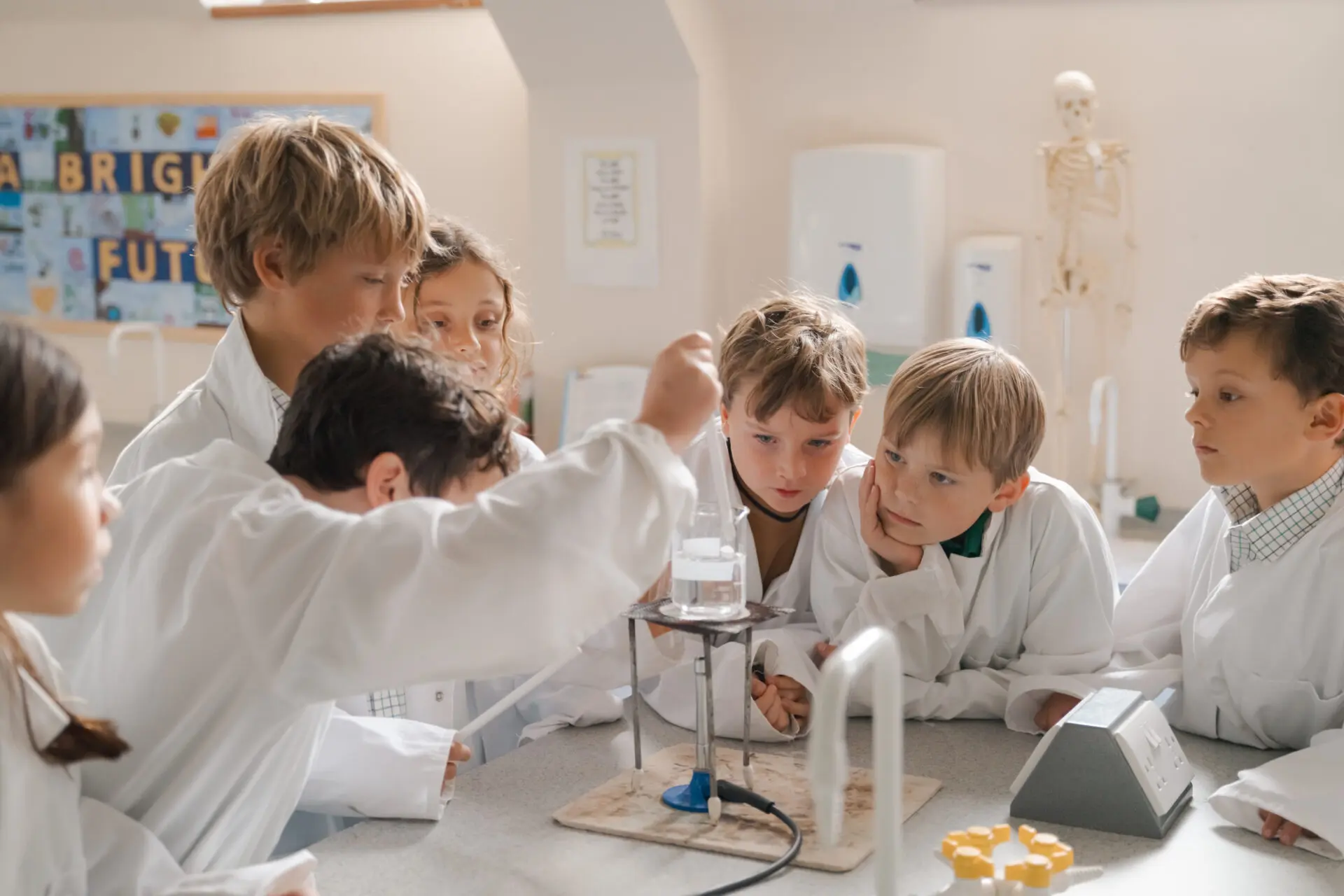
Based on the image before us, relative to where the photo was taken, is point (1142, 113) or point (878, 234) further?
point (878, 234)

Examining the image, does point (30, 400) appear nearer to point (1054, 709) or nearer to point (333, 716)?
point (333, 716)

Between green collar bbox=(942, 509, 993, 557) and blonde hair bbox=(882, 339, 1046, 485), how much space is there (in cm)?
6

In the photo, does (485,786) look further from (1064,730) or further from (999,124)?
(999,124)

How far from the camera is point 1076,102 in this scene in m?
3.24

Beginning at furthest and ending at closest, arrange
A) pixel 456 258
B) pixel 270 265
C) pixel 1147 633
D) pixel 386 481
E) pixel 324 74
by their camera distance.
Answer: pixel 324 74
pixel 456 258
pixel 1147 633
pixel 270 265
pixel 386 481

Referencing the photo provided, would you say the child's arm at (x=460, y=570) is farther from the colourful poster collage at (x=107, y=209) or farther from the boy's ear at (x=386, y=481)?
the colourful poster collage at (x=107, y=209)

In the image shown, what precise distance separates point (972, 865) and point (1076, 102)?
251cm

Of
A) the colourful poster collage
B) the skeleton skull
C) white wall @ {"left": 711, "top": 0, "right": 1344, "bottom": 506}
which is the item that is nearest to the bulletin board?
the colourful poster collage

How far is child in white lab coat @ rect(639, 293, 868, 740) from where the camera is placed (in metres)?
1.65

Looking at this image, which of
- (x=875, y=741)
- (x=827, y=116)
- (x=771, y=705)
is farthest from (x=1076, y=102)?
(x=875, y=741)

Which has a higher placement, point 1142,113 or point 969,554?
point 1142,113

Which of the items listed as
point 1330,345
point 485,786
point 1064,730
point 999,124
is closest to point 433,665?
point 485,786

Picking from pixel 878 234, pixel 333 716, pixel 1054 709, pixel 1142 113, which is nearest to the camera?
pixel 333 716

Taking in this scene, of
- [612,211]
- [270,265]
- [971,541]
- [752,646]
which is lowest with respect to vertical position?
[752,646]
